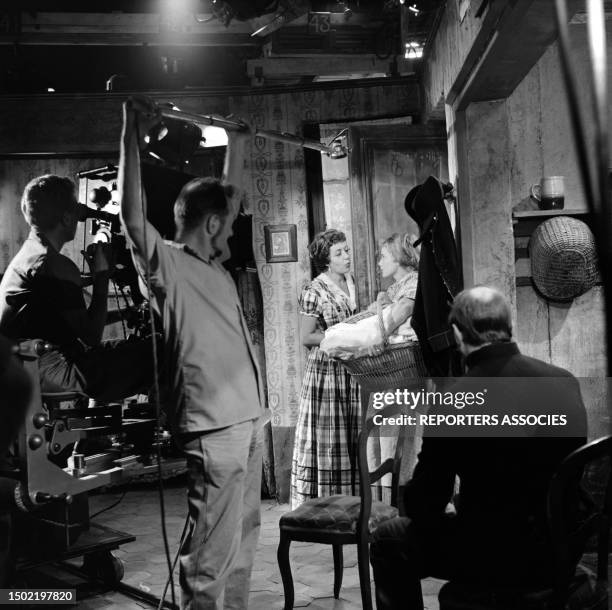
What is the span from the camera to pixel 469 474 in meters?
1.79

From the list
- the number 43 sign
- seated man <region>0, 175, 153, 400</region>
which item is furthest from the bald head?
the number 43 sign

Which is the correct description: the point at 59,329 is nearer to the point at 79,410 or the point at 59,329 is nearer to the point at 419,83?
the point at 79,410

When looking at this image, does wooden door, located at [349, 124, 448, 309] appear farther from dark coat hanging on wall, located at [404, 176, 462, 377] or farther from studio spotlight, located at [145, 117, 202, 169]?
studio spotlight, located at [145, 117, 202, 169]

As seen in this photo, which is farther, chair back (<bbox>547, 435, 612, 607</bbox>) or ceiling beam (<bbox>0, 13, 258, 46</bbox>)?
ceiling beam (<bbox>0, 13, 258, 46</bbox>)

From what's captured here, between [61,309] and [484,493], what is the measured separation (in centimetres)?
181

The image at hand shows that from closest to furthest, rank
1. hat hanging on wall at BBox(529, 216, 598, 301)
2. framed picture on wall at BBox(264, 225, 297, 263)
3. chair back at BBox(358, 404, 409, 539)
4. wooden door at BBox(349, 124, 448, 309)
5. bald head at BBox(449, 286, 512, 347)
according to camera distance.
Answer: bald head at BBox(449, 286, 512, 347) → chair back at BBox(358, 404, 409, 539) → hat hanging on wall at BBox(529, 216, 598, 301) → wooden door at BBox(349, 124, 448, 309) → framed picture on wall at BBox(264, 225, 297, 263)

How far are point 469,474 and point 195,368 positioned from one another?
875 mm

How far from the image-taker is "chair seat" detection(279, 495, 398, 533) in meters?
2.57

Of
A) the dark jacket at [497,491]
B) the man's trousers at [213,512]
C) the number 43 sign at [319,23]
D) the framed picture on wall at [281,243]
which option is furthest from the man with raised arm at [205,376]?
the framed picture on wall at [281,243]

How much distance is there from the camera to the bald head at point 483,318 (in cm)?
199

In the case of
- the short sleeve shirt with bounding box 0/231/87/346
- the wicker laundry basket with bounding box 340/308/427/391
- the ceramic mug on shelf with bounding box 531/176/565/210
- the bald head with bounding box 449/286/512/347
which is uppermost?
the ceramic mug on shelf with bounding box 531/176/565/210

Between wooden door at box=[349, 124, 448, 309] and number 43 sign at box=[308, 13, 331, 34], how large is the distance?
0.68 metres

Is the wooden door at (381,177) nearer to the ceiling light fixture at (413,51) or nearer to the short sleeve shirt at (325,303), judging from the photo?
the short sleeve shirt at (325,303)

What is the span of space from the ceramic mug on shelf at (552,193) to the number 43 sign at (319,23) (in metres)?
1.70
